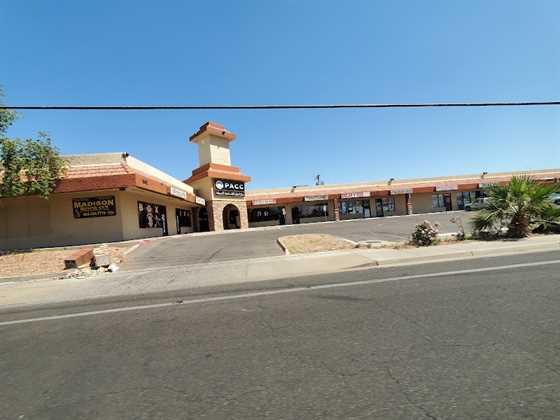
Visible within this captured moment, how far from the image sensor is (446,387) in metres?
2.58

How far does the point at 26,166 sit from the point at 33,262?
539 centimetres

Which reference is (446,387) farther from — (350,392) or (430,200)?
(430,200)

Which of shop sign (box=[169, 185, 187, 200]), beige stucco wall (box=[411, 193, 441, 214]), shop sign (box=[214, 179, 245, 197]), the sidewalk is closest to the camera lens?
the sidewalk

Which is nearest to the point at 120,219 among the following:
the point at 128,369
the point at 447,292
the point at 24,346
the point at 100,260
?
the point at 100,260

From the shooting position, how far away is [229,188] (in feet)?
105

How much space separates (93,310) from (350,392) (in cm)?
577

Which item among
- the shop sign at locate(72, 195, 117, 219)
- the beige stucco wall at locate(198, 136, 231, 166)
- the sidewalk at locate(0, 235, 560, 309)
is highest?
the beige stucco wall at locate(198, 136, 231, 166)

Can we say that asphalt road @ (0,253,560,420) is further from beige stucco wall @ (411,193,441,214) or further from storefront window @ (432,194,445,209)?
storefront window @ (432,194,445,209)

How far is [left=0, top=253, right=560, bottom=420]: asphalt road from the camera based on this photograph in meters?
2.48

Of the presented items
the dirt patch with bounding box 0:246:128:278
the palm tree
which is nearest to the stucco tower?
the dirt patch with bounding box 0:246:128:278

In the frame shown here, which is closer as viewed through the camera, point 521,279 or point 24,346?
point 24,346

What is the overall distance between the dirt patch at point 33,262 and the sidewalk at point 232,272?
1.26m

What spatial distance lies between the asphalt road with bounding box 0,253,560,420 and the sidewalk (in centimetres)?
235

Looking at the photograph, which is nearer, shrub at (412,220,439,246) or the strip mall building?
shrub at (412,220,439,246)
